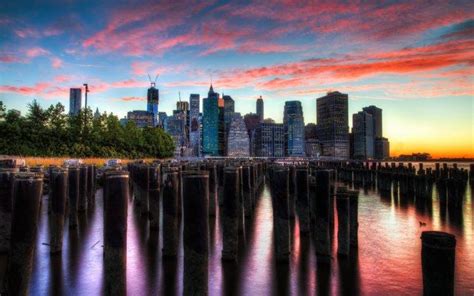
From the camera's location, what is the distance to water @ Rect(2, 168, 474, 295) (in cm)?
950

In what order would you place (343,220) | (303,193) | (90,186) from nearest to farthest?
(343,220)
(303,193)
(90,186)

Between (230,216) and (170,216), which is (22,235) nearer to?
(170,216)

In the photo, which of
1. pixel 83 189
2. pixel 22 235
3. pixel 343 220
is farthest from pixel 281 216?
pixel 83 189

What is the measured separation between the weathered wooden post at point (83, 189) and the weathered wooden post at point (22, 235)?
11.7 meters

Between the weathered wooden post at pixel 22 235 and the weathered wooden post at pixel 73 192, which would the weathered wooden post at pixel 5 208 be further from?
the weathered wooden post at pixel 73 192

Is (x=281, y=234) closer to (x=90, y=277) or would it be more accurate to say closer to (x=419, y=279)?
(x=419, y=279)

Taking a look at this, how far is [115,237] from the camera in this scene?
7613 millimetres

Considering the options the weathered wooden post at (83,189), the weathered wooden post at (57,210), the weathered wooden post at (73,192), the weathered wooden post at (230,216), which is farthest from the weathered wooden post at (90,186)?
the weathered wooden post at (230,216)

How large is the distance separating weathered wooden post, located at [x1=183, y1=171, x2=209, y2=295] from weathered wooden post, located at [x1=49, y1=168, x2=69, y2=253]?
649cm

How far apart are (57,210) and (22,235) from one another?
4137 mm

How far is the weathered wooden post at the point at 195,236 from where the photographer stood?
24.3 feet

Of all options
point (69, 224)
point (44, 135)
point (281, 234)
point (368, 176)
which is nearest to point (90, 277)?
point (281, 234)

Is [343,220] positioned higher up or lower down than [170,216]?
lower down

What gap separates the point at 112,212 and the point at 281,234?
5.68 meters
